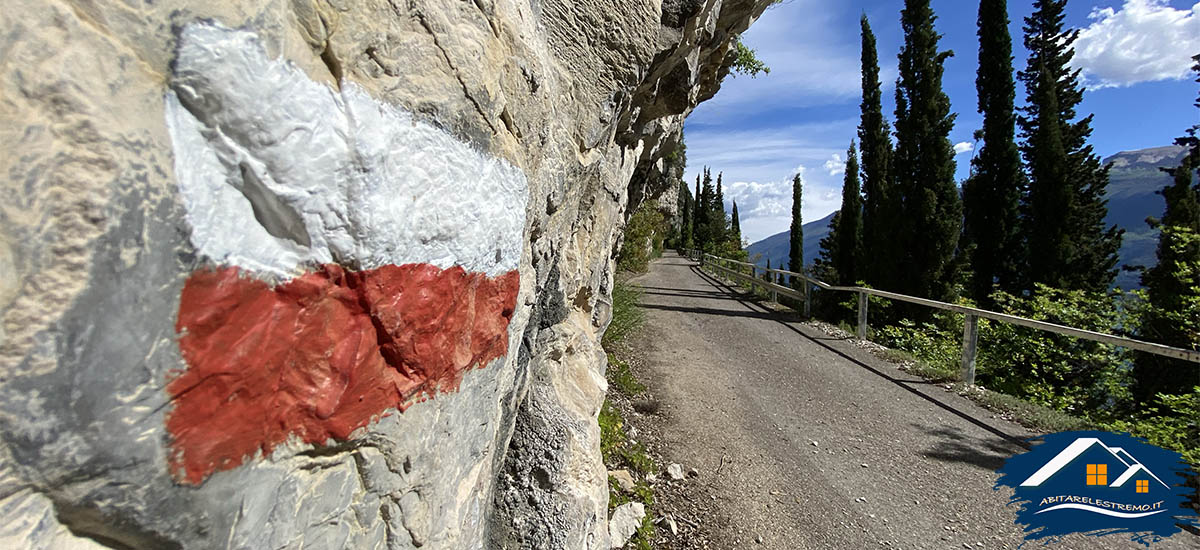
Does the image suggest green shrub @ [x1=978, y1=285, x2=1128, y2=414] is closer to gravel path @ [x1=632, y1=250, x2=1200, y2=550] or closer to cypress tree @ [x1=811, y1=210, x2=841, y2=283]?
gravel path @ [x1=632, y1=250, x2=1200, y2=550]

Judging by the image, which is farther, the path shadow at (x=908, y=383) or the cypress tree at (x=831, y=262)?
the cypress tree at (x=831, y=262)

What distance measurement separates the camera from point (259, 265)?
3.64 feet

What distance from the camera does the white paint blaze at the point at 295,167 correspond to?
3.31ft

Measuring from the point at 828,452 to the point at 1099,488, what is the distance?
6.12 feet

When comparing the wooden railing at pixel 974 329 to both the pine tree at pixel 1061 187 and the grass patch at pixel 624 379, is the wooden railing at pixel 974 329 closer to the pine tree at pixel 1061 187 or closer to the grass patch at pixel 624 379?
the grass patch at pixel 624 379

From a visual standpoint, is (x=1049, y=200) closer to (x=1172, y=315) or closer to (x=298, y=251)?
(x=1172, y=315)

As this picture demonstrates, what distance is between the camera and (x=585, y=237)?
4098mm

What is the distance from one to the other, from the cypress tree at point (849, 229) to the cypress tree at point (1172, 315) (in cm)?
1403

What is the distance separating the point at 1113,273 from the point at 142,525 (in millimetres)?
25225

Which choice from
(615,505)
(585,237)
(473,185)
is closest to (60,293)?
(473,185)

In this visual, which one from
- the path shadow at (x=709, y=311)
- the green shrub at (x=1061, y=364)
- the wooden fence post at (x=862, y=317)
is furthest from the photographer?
the path shadow at (x=709, y=311)

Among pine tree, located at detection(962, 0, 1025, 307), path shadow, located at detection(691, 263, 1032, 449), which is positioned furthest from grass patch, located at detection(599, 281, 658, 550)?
pine tree, located at detection(962, 0, 1025, 307)

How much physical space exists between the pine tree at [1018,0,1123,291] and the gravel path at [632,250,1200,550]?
1448 centimetres

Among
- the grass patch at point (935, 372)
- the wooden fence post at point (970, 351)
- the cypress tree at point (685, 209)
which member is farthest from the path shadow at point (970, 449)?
the cypress tree at point (685, 209)
